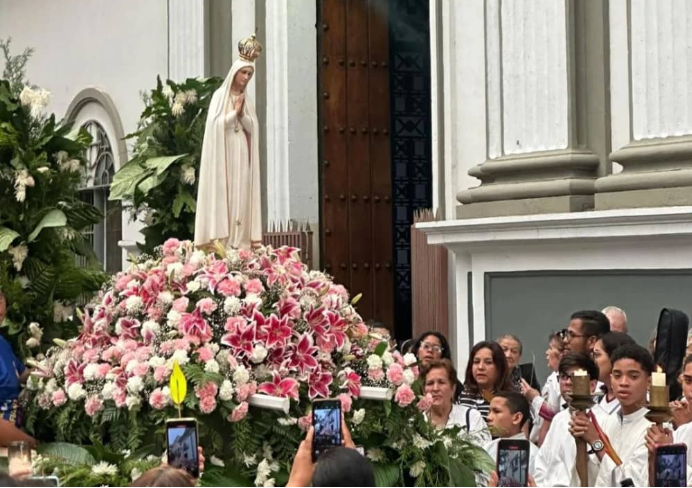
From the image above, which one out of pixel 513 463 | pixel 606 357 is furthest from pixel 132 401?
pixel 606 357

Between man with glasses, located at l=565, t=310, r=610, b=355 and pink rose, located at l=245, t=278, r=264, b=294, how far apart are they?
7.27ft

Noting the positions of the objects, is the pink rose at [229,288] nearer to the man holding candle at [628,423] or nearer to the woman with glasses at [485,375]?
the man holding candle at [628,423]

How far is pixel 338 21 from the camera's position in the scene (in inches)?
544

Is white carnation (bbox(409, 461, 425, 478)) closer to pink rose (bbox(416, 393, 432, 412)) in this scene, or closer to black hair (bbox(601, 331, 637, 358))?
pink rose (bbox(416, 393, 432, 412))

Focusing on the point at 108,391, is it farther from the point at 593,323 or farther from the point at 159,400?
the point at 593,323

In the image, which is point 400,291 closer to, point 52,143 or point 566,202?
point 566,202

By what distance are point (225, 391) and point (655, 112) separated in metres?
4.70

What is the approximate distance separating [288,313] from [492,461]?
112 centimetres

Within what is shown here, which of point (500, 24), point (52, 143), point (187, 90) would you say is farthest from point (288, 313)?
point (187, 90)

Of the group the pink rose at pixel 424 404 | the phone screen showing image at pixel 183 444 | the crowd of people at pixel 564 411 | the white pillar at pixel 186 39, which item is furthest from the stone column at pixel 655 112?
the white pillar at pixel 186 39

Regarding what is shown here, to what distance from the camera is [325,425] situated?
205 inches

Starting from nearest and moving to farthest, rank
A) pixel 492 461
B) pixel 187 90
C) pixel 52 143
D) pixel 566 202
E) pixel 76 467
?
pixel 76 467
pixel 492 461
pixel 52 143
pixel 566 202
pixel 187 90

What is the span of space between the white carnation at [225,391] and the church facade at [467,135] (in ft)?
13.1

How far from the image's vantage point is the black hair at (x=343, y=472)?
3926 millimetres
